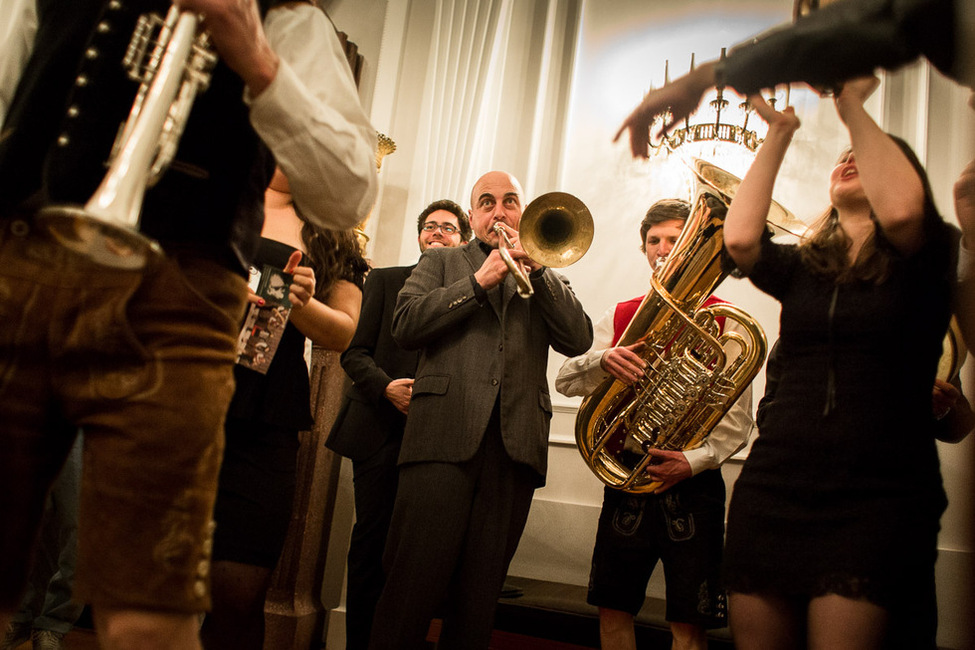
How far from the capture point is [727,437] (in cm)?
247

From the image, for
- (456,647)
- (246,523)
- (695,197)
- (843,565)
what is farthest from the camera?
(695,197)

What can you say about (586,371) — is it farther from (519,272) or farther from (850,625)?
(850,625)

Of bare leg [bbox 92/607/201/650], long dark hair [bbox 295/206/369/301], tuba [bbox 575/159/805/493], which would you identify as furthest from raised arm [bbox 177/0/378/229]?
tuba [bbox 575/159/805/493]

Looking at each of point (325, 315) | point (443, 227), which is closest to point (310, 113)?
point (325, 315)

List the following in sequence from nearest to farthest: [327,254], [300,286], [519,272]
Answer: [300,286] < [327,254] < [519,272]

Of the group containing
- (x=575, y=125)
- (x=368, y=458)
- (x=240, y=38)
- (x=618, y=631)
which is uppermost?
(x=575, y=125)

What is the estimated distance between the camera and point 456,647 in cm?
198

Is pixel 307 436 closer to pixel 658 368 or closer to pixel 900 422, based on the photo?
pixel 658 368

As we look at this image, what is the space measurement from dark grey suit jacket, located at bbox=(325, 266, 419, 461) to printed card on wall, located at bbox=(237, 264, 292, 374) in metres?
1.12

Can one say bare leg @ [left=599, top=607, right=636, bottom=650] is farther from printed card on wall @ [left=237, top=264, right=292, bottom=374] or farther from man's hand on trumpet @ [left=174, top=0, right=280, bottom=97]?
man's hand on trumpet @ [left=174, top=0, right=280, bottom=97]

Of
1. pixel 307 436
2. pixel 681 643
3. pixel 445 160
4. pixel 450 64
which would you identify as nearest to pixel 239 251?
pixel 681 643

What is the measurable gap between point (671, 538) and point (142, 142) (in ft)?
6.56

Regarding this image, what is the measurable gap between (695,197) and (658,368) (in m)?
0.59

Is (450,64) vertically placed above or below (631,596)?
above
